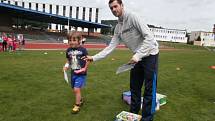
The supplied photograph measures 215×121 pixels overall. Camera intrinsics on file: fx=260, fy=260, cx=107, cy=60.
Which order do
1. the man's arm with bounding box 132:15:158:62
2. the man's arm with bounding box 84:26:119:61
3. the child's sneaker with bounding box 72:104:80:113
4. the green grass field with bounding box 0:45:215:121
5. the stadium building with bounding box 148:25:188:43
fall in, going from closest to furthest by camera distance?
1. the man's arm with bounding box 132:15:158:62
2. the man's arm with bounding box 84:26:119:61
3. the green grass field with bounding box 0:45:215:121
4. the child's sneaker with bounding box 72:104:80:113
5. the stadium building with bounding box 148:25:188:43

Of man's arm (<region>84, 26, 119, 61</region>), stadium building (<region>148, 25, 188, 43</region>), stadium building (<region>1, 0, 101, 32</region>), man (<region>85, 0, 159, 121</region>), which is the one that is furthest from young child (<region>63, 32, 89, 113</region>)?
stadium building (<region>148, 25, 188, 43</region>)

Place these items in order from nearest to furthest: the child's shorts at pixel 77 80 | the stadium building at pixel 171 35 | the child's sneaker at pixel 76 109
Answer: the child's sneaker at pixel 76 109 < the child's shorts at pixel 77 80 < the stadium building at pixel 171 35

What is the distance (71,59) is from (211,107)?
12.2ft

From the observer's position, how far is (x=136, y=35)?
4582mm

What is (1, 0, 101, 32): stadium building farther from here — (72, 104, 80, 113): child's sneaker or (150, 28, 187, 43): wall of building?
(72, 104, 80, 113): child's sneaker

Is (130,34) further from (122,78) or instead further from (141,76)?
(122,78)

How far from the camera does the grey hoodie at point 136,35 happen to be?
4.39 meters

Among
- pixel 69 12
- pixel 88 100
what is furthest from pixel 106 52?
pixel 69 12

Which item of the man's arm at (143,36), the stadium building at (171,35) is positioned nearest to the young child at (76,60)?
the man's arm at (143,36)

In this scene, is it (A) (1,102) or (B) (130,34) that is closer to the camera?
(B) (130,34)

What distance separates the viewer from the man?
439 centimetres

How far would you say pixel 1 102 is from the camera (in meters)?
6.07

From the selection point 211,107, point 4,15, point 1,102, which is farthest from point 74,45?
point 4,15

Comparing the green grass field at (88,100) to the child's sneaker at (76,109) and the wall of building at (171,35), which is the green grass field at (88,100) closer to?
the child's sneaker at (76,109)
